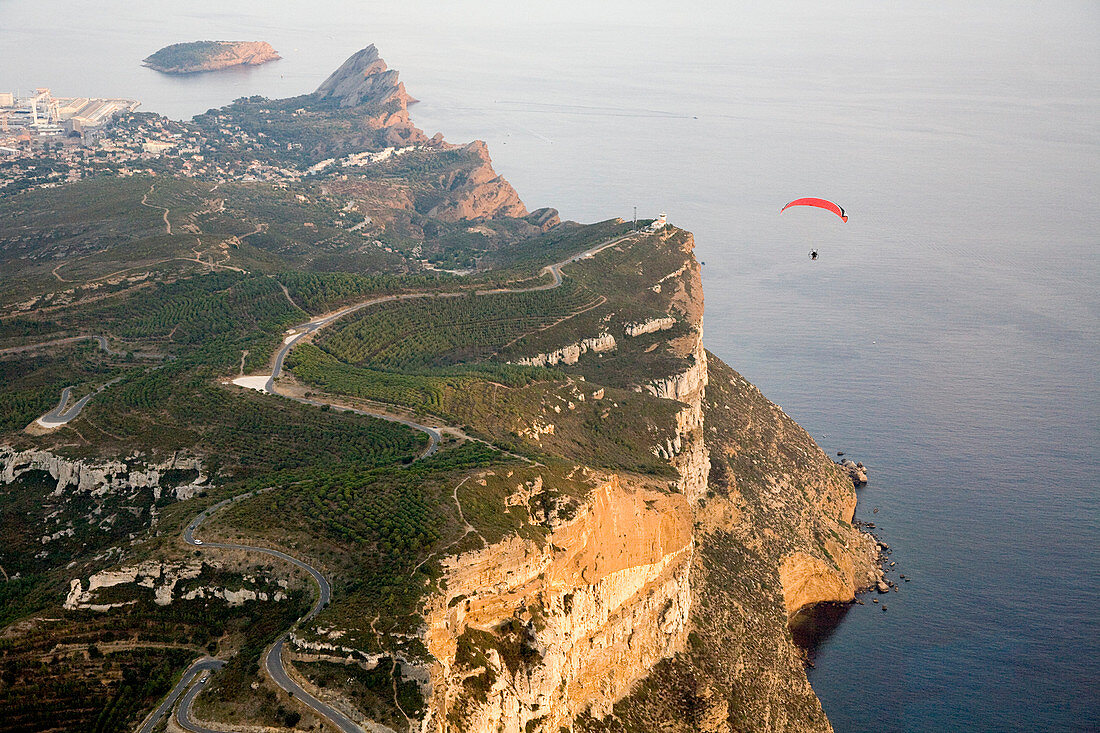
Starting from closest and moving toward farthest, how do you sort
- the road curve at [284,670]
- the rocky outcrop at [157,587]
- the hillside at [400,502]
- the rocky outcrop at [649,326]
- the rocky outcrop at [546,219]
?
the road curve at [284,670] → the hillside at [400,502] → the rocky outcrop at [157,587] → the rocky outcrop at [649,326] → the rocky outcrop at [546,219]

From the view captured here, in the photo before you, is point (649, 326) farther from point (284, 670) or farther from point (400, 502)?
point (284, 670)

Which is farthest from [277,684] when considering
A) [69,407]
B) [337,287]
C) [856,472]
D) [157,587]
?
[856,472]

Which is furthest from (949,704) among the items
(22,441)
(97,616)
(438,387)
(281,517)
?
(22,441)

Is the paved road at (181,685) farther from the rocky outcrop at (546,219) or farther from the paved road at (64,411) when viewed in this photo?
the rocky outcrop at (546,219)

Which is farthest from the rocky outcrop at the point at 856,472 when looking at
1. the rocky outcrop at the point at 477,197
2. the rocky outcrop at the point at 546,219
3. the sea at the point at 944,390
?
the rocky outcrop at the point at 477,197

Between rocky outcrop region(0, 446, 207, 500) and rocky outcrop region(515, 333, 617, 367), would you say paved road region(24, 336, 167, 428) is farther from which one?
rocky outcrop region(515, 333, 617, 367)

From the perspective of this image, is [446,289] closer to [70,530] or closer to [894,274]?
[70,530]
